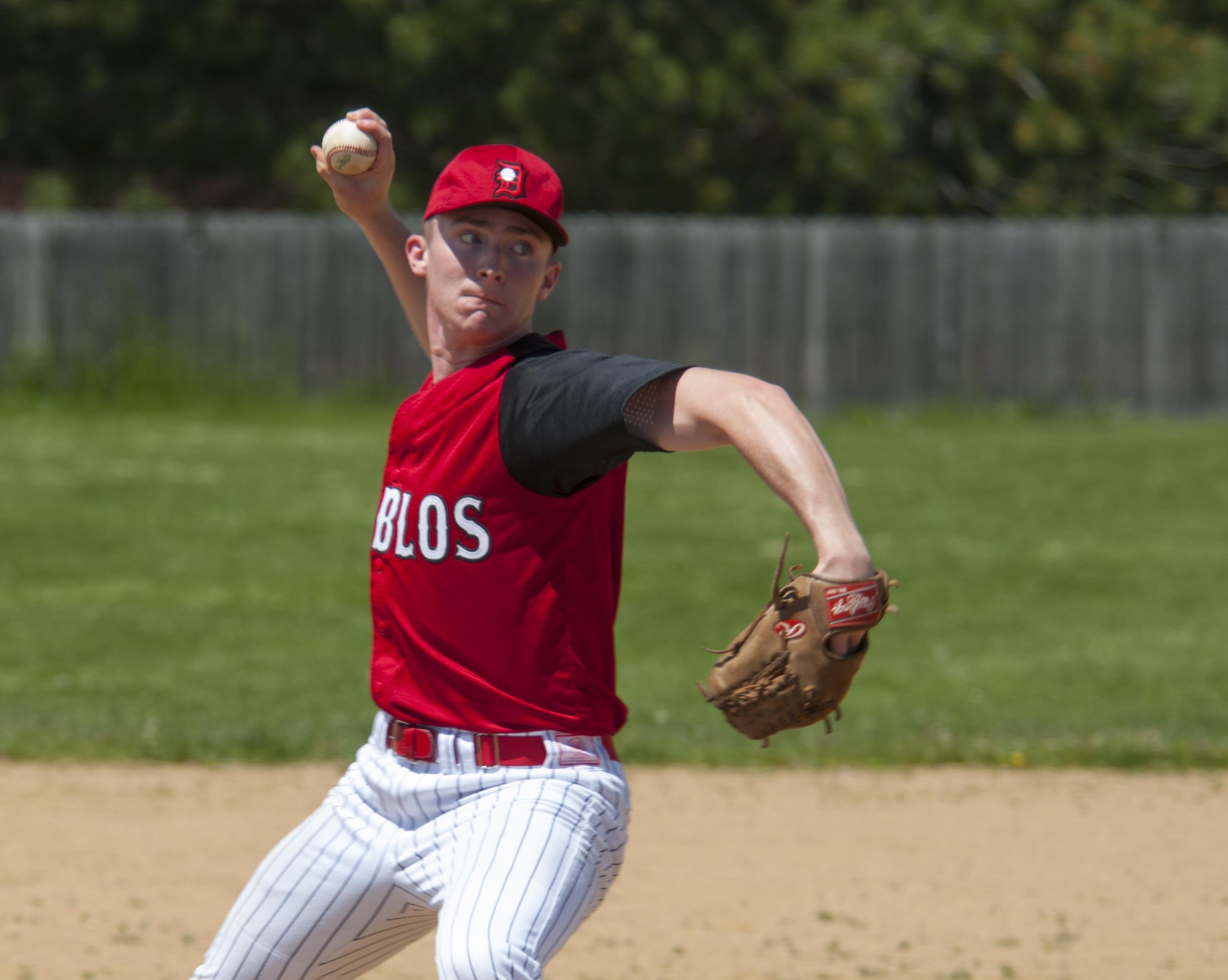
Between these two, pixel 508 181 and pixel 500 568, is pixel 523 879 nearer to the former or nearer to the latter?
pixel 500 568

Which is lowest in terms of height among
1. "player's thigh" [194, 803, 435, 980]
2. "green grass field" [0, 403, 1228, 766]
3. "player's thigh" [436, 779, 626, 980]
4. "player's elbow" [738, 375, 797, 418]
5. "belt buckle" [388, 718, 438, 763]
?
"green grass field" [0, 403, 1228, 766]

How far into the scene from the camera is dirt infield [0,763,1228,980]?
4.56 meters

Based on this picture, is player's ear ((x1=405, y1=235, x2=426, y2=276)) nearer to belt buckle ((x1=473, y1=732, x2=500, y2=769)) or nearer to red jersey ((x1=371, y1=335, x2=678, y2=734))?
red jersey ((x1=371, y1=335, x2=678, y2=734))

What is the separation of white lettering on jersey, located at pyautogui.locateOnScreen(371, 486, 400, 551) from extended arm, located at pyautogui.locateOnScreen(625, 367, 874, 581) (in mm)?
587

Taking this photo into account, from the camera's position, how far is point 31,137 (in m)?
23.4

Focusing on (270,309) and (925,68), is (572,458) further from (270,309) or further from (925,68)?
(925,68)

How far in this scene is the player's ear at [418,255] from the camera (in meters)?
3.12

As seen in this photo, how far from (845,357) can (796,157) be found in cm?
444

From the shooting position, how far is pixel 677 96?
68.2 ft

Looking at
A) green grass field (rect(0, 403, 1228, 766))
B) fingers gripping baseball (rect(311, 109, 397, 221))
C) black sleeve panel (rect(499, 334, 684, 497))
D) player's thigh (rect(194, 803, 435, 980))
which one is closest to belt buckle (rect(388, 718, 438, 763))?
player's thigh (rect(194, 803, 435, 980))

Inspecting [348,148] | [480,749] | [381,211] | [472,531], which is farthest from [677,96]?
[480,749]

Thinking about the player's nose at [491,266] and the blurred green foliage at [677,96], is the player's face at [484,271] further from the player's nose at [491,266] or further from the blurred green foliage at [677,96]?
the blurred green foliage at [677,96]

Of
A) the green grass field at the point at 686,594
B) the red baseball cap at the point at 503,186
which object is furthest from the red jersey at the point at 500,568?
the green grass field at the point at 686,594

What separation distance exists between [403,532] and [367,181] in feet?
3.08
